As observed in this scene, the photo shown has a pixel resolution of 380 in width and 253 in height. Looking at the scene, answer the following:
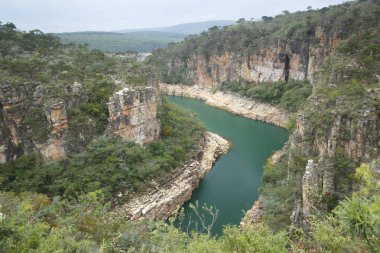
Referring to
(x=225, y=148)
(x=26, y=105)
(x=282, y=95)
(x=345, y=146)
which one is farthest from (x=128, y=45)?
(x=345, y=146)

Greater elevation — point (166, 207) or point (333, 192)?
point (333, 192)

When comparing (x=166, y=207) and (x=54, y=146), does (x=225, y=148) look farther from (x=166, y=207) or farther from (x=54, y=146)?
(x=54, y=146)

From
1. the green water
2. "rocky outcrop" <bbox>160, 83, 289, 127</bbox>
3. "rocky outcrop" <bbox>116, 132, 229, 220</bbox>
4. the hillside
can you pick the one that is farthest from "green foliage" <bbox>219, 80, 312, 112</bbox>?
"rocky outcrop" <bbox>116, 132, 229, 220</bbox>

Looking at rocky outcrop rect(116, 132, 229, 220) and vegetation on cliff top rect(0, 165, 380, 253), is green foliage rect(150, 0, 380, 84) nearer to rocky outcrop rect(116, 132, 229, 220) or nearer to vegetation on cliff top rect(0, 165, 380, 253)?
rocky outcrop rect(116, 132, 229, 220)

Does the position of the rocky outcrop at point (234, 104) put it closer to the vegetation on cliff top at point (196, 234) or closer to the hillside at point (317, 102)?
the hillside at point (317, 102)

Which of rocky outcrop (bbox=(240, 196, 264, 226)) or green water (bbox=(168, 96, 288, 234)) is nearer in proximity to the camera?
rocky outcrop (bbox=(240, 196, 264, 226))

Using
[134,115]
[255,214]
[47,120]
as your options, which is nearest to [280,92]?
[134,115]
